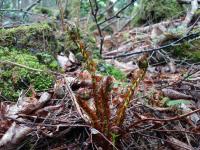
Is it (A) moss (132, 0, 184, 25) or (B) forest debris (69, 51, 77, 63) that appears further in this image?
(A) moss (132, 0, 184, 25)

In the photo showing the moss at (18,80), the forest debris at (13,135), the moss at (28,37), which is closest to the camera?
the forest debris at (13,135)

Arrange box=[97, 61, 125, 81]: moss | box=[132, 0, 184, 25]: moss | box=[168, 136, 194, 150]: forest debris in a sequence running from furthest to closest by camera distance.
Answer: box=[132, 0, 184, 25]: moss, box=[97, 61, 125, 81]: moss, box=[168, 136, 194, 150]: forest debris

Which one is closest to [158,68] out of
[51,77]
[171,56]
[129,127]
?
[171,56]

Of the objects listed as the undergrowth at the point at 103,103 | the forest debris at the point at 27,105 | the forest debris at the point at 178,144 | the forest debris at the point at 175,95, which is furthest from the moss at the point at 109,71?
the undergrowth at the point at 103,103

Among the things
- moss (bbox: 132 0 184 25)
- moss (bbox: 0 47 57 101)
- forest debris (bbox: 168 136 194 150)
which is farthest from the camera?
moss (bbox: 132 0 184 25)

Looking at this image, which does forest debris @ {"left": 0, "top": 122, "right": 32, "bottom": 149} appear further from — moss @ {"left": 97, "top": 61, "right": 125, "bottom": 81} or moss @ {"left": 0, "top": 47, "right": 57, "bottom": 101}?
moss @ {"left": 97, "top": 61, "right": 125, "bottom": 81}

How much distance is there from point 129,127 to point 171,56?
106 inches

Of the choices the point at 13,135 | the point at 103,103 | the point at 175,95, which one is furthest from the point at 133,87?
the point at 175,95

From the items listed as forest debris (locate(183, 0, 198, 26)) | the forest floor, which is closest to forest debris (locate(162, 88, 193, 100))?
the forest floor

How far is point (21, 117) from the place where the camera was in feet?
5.96

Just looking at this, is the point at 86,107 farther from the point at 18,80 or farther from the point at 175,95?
the point at 175,95

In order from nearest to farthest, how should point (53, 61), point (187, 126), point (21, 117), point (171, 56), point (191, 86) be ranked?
1. point (21, 117)
2. point (187, 126)
3. point (191, 86)
4. point (53, 61)
5. point (171, 56)

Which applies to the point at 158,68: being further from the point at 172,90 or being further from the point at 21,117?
the point at 21,117

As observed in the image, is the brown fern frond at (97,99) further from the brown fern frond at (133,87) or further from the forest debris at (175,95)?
the forest debris at (175,95)
